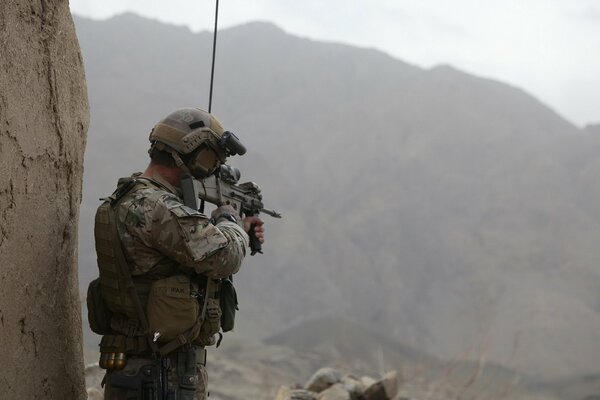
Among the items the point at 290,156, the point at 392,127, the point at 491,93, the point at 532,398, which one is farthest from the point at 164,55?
the point at 532,398

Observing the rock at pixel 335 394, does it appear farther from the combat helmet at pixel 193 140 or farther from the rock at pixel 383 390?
the combat helmet at pixel 193 140

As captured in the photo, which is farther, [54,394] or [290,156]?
[290,156]

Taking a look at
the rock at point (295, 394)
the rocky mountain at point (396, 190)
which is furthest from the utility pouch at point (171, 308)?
the rocky mountain at point (396, 190)

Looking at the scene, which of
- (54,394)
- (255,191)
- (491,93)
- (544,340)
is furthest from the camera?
(491,93)

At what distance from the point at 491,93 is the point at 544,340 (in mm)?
15452

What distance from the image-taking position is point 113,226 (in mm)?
2539

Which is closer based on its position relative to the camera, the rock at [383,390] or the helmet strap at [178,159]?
the helmet strap at [178,159]

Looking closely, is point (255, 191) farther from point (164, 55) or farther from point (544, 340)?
point (164, 55)

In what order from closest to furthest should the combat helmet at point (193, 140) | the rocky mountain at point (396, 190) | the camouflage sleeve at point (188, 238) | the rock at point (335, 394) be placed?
the camouflage sleeve at point (188, 238)
the combat helmet at point (193, 140)
the rock at point (335, 394)
the rocky mountain at point (396, 190)

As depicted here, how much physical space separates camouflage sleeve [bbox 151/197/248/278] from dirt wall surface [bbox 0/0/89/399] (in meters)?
0.48

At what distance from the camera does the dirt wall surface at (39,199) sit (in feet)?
8.23

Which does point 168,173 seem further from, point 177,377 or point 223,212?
point 177,377

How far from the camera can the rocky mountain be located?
81.6ft

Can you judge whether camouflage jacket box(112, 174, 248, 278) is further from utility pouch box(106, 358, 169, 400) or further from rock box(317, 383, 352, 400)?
rock box(317, 383, 352, 400)
